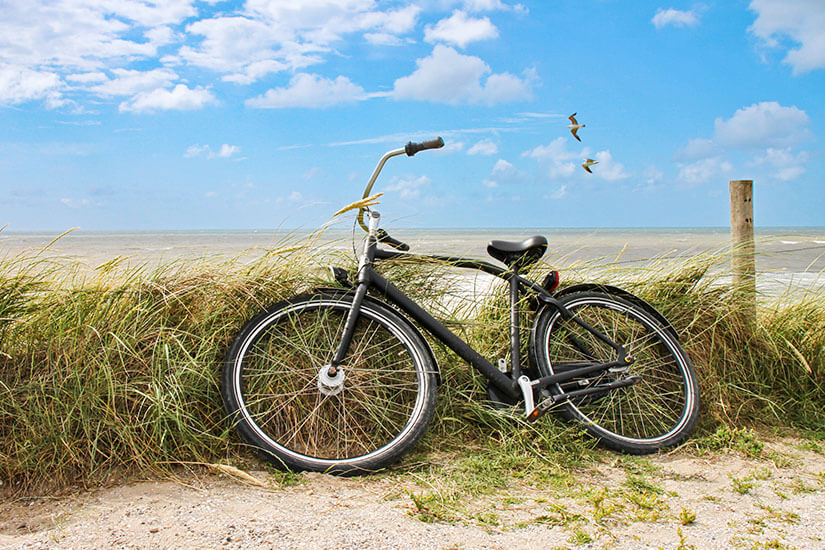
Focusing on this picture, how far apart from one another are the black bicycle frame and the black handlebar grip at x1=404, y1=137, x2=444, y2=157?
1.67 ft

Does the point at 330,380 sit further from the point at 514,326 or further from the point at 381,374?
the point at 514,326

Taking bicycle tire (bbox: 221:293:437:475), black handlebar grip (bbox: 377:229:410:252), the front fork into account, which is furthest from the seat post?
the front fork

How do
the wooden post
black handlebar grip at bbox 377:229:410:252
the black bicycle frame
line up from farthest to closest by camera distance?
1. the wooden post
2. black handlebar grip at bbox 377:229:410:252
3. the black bicycle frame

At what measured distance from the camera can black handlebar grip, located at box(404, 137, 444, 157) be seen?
10.8 feet

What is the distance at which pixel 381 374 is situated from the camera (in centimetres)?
350

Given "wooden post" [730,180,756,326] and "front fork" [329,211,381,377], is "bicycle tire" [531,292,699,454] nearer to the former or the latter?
"wooden post" [730,180,756,326]

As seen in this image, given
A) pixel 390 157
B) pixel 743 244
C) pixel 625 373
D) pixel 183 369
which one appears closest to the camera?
pixel 183 369

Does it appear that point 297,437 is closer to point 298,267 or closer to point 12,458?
point 298,267

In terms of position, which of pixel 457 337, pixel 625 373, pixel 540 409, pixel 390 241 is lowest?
pixel 540 409

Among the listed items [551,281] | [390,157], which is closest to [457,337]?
[551,281]

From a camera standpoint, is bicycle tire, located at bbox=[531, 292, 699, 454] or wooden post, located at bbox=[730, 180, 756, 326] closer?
bicycle tire, located at bbox=[531, 292, 699, 454]

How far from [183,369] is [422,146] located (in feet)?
5.53

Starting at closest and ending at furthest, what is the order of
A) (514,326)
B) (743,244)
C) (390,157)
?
(390,157), (514,326), (743,244)

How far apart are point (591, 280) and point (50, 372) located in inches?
128
